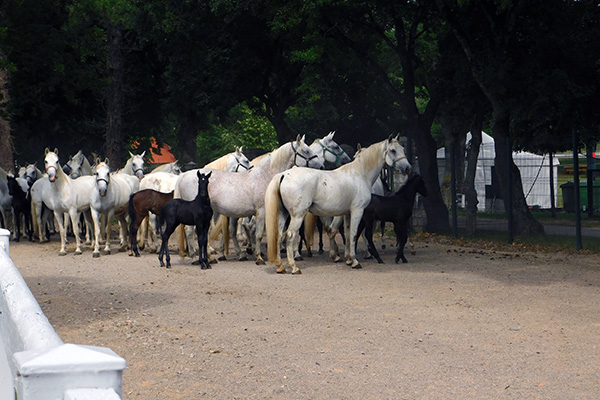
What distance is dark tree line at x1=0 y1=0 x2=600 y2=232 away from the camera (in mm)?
20641

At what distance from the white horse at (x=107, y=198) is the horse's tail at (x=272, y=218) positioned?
15.7 ft

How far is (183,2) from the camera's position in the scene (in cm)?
2933

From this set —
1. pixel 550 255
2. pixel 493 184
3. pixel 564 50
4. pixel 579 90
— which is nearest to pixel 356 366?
pixel 550 255

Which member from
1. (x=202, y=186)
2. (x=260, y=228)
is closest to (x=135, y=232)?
(x=202, y=186)

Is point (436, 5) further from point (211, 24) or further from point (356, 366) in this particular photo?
point (356, 366)

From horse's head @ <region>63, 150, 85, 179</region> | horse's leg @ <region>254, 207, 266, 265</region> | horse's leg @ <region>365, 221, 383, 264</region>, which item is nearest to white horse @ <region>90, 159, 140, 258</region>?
horse's head @ <region>63, 150, 85, 179</region>

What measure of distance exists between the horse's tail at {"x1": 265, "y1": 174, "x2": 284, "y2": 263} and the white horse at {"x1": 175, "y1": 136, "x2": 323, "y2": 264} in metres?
1.10

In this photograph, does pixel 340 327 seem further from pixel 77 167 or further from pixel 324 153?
pixel 77 167

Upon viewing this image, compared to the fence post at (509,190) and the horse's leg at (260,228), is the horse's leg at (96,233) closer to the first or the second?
the horse's leg at (260,228)

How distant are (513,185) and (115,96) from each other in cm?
1883

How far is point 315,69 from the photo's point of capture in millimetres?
29922

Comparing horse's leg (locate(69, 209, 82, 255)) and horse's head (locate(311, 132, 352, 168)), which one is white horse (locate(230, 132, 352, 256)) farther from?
horse's leg (locate(69, 209, 82, 255))

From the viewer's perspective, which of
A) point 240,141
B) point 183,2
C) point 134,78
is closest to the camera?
point 183,2

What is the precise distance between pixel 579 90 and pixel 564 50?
1557mm
